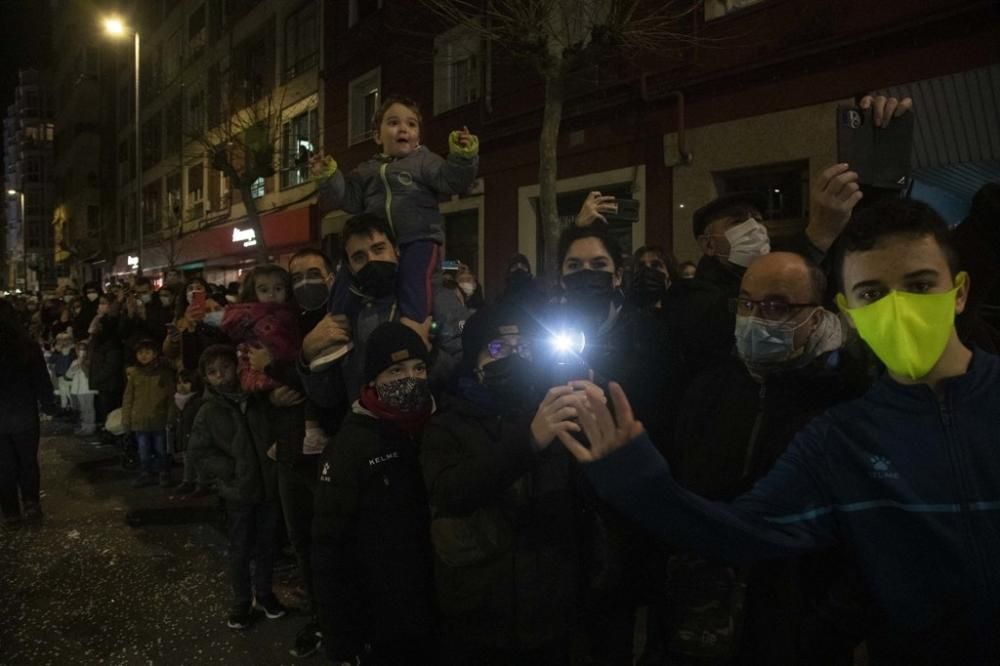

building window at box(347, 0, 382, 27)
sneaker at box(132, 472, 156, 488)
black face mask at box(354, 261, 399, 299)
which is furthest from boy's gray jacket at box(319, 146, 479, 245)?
building window at box(347, 0, 382, 27)

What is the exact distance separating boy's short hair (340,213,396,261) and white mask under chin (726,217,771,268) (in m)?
1.57

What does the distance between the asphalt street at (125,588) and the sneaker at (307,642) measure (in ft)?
0.15

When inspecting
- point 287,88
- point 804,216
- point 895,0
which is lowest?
point 804,216

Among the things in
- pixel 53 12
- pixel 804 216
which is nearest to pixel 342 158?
pixel 804 216

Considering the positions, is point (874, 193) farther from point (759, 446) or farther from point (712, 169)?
point (712, 169)

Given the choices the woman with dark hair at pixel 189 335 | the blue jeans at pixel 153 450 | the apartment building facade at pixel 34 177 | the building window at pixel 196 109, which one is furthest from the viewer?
the apartment building facade at pixel 34 177

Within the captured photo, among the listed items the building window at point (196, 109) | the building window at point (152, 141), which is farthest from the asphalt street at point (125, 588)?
the building window at point (152, 141)

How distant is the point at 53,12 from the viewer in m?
58.9

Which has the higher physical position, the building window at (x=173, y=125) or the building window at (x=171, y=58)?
the building window at (x=171, y=58)

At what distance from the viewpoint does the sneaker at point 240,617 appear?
14.8 feet

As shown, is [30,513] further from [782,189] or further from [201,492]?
[782,189]

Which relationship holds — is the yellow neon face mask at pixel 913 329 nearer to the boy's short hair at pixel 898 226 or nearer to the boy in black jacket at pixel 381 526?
the boy's short hair at pixel 898 226

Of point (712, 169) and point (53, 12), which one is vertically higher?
point (53, 12)

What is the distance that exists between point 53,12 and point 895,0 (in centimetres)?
6862
